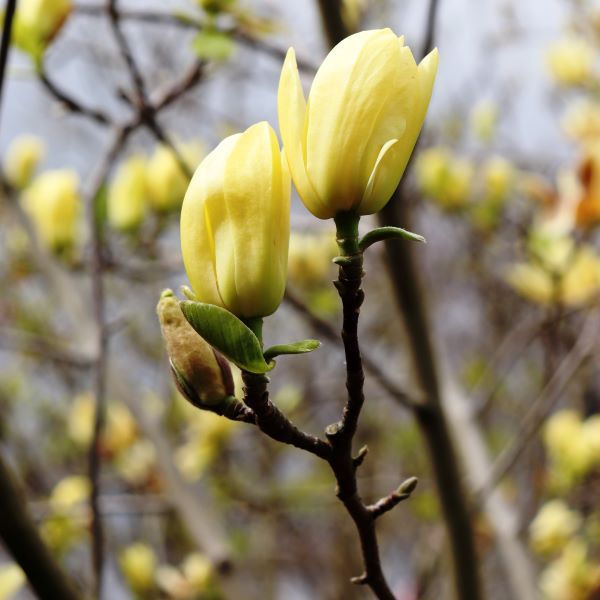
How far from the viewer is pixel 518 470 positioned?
374cm

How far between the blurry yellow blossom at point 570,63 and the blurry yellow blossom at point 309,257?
1.23 m

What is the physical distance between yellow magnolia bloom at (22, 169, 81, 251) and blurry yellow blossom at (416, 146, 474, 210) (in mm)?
1036

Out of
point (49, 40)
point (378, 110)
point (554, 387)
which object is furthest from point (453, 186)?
point (378, 110)

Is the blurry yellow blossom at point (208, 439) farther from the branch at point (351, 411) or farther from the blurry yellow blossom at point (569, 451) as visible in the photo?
the branch at point (351, 411)

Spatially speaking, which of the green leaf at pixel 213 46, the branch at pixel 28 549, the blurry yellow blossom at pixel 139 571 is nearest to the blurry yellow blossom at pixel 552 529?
the blurry yellow blossom at pixel 139 571

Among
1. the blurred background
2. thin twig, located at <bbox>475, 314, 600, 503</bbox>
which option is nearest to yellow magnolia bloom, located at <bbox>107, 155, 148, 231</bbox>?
the blurred background

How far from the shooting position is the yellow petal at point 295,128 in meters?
0.36

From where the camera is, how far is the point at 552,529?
171 cm

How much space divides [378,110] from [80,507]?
1146 mm

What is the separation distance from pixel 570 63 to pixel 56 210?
2.02 meters

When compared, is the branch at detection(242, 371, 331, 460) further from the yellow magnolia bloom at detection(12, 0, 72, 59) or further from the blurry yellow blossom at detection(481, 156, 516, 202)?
the blurry yellow blossom at detection(481, 156, 516, 202)

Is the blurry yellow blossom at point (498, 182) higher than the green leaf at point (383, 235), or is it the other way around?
the blurry yellow blossom at point (498, 182)

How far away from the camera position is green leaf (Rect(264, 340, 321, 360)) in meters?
0.36

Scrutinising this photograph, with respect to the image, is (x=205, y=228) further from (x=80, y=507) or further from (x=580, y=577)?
(x=580, y=577)
